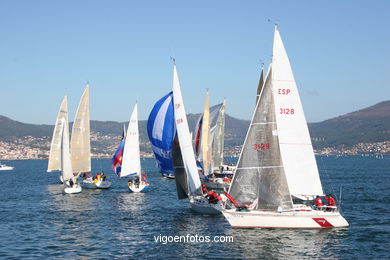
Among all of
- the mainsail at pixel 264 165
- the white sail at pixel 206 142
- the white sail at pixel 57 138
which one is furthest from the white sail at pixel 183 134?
the white sail at pixel 57 138

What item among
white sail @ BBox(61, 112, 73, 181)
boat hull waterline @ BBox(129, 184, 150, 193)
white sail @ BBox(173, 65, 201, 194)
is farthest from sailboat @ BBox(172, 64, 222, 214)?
white sail @ BBox(61, 112, 73, 181)

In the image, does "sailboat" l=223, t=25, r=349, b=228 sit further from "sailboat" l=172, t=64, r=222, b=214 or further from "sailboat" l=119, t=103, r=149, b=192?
"sailboat" l=119, t=103, r=149, b=192

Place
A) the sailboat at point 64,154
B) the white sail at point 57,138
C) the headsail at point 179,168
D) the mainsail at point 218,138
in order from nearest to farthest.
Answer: the headsail at point 179,168 < the sailboat at point 64,154 < the white sail at point 57,138 < the mainsail at point 218,138

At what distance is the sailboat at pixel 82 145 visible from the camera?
62.2m

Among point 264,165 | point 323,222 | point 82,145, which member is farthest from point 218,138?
point 323,222

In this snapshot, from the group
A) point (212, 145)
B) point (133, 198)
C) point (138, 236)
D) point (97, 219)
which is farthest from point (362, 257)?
point (212, 145)

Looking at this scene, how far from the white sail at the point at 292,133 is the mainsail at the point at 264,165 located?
1.17 metres

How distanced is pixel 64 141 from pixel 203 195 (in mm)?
25260

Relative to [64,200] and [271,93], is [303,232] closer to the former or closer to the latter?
[271,93]

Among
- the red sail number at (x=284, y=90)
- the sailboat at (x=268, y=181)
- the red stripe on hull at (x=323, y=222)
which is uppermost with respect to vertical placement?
the red sail number at (x=284, y=90)

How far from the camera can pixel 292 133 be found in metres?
33.3

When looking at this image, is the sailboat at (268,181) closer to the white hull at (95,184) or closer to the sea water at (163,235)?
the sea water at (163,235)

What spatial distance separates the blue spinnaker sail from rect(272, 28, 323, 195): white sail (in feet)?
34.2

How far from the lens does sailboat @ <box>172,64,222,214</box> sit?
125ft
